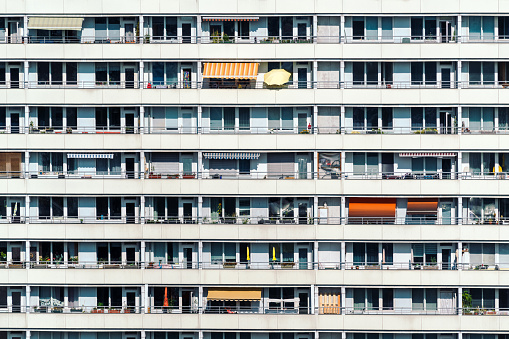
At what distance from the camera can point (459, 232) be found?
47.2 m

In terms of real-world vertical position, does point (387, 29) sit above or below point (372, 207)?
above

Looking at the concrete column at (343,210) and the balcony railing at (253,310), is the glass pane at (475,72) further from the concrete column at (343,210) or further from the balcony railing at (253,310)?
the balcony railing at (253,310)

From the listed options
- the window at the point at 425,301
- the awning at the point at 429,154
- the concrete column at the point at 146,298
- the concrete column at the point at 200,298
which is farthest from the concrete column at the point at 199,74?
the window at the point at 425,301

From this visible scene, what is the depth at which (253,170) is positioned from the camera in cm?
4862

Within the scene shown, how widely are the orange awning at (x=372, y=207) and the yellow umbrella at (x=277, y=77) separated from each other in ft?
31.1

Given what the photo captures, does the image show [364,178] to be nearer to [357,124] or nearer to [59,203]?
[357,124]

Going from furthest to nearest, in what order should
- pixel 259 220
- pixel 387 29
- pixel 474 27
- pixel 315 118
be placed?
pixel 387 29
pixel 259 220
pixel 474 27
pixel 315 118

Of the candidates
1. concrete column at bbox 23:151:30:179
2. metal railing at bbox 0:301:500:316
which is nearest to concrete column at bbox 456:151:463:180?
metal railing at bbox 0:301:500:316

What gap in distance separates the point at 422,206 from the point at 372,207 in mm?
3456

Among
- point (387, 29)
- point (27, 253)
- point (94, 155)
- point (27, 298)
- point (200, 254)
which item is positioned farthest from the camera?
point (387, 29)

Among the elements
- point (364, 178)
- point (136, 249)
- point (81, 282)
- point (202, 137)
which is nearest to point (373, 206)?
point (364, 178)

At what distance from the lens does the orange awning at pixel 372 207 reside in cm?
4762

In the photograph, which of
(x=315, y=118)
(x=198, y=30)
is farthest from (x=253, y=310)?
(x=198, y=30)

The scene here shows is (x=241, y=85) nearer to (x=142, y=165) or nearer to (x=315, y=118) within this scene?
(x=315, y=118)
